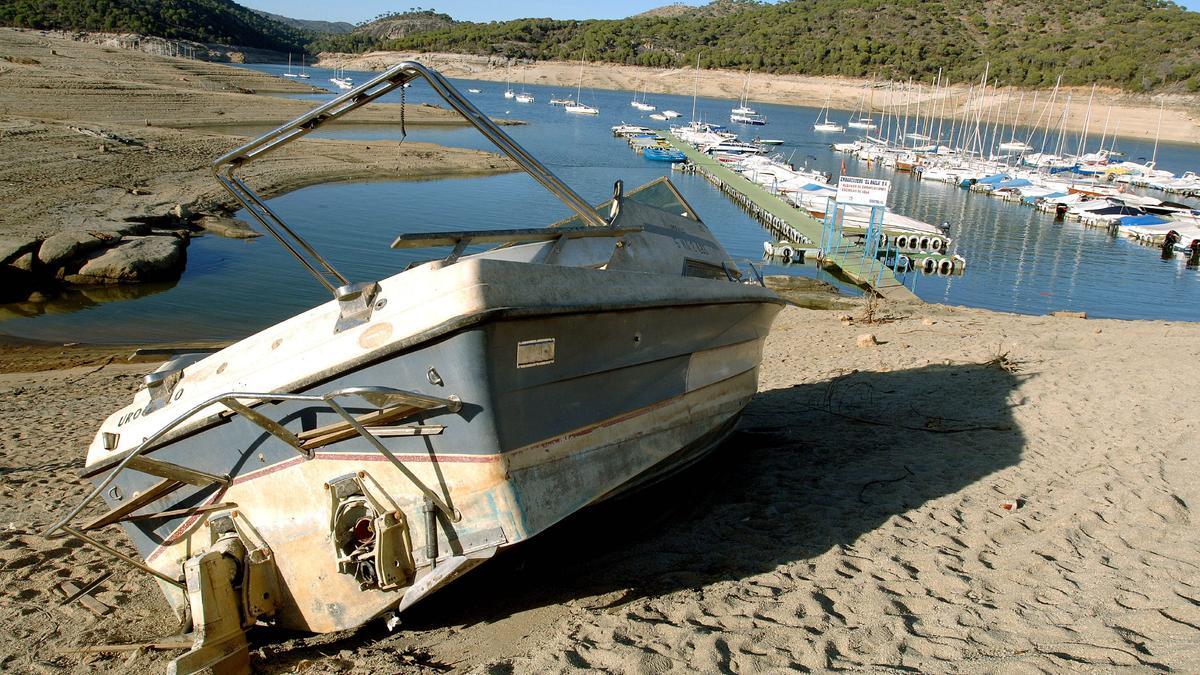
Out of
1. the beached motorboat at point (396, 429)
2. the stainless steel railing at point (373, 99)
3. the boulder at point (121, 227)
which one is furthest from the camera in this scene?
the boulder at point (121, 227)

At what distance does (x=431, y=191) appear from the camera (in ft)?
101

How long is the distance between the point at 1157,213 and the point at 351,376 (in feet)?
158

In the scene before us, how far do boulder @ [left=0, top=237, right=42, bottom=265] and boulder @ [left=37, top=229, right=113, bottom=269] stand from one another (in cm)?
19

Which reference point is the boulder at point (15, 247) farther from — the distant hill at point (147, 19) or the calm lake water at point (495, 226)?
the distant hill at point (147, 19)

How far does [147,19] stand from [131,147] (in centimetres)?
9161

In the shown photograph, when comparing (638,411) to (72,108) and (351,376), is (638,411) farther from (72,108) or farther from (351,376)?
(72,108)

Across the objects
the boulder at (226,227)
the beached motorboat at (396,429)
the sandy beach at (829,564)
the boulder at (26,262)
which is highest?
the beached motorboat at (396,429)

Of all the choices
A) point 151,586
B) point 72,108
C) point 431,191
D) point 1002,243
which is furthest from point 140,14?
point 151,586

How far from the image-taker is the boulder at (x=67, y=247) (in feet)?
55.5

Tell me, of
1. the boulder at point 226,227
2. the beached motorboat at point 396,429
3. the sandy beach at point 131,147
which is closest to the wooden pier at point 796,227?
the sandy beach at point 131,147

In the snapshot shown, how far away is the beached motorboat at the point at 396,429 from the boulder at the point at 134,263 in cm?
1439

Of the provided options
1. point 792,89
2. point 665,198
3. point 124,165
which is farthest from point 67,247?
point 792,89

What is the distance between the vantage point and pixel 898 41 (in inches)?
5217

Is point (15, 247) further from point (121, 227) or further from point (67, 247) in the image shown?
point (121, 227)
